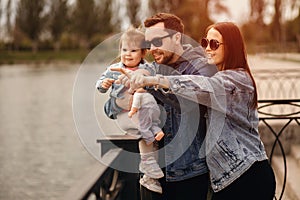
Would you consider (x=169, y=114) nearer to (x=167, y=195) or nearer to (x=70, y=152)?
(x=167, y=195)

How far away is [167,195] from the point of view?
7.54ft

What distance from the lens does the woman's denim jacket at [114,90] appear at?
2.10 m

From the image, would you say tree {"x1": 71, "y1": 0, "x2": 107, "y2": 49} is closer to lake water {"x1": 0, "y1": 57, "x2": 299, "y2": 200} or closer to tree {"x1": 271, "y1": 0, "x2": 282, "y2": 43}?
tree {"x1": 271, "y1": 0, "x2": 282, "y2": 43}

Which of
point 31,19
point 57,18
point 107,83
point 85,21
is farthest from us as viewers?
point 85,21

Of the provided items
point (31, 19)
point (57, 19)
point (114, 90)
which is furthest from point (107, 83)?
point (57, 19)

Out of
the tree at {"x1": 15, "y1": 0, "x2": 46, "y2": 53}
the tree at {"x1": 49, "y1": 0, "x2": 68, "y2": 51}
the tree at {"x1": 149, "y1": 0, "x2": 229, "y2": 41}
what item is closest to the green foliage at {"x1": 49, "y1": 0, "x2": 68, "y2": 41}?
the tree at {"x1": 49, "y1": 0, "x2": 68, "y2": 51}

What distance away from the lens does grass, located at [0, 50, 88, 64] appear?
61.2m

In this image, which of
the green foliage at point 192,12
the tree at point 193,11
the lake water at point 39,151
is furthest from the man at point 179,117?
the green foliage at point 192,12

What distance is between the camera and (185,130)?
2182 millimetres

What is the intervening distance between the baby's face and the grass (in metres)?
57.9

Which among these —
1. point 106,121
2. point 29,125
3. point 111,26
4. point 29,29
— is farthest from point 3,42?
point 106,121

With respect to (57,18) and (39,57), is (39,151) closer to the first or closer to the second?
(39,57)

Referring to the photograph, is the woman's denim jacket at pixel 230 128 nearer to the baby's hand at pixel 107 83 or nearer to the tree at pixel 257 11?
the baby's hand at pixel 107 83

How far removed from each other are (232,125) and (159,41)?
16.7 inches
